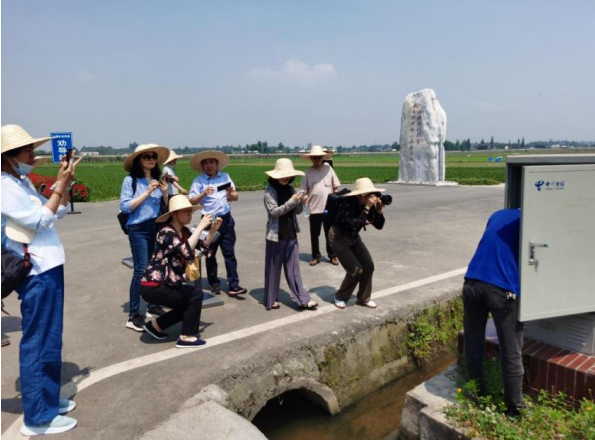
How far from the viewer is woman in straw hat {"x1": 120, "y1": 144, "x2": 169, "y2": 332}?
4.38 metres

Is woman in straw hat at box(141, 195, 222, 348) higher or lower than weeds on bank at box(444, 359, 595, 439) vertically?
higher

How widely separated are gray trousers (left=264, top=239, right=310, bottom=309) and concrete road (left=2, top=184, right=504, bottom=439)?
0.60 feet

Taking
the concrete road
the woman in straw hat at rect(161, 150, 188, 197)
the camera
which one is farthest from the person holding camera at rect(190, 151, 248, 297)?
the camera

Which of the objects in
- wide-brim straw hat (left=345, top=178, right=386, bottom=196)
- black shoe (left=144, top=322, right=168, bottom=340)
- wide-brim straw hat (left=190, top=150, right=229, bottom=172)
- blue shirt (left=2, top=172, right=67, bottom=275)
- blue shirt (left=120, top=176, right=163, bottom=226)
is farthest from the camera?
wide-brim straw hat (left=190, top=150, right=229, bottom=172)

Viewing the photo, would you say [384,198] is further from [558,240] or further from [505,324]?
[505,324]

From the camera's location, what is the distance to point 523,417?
3002mm

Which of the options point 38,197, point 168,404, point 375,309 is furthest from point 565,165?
point 38,197

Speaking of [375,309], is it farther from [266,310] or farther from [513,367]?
[513,367]

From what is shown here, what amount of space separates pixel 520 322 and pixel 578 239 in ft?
2.31

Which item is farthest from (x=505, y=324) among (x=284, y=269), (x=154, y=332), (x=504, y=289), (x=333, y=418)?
(x=154, y=332)

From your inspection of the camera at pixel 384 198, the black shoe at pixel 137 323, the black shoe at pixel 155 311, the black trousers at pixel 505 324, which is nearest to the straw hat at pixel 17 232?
the black shoe at pixel 137 323

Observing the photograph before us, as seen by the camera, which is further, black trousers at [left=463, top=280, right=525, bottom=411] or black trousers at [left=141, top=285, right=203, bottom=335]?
black trousers at [left=141, top=285, right=203, bottom=335]

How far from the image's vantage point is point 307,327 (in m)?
4.42

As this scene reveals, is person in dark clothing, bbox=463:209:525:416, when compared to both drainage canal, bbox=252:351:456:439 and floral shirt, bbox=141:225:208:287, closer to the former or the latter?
drainage canal, bbox=252:351:456:439
